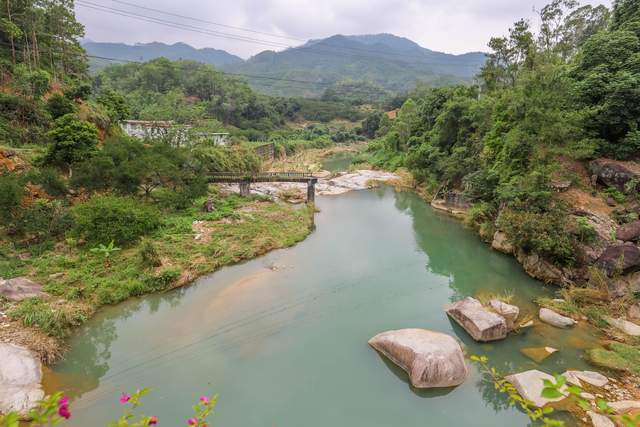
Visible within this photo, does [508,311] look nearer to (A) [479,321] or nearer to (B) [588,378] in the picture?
(A) [479,321]

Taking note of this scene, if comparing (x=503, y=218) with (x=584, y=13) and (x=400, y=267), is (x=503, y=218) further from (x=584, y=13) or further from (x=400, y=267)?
(x=584, y=13)

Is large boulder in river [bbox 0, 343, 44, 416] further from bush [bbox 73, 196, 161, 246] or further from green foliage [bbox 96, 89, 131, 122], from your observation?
green foliage [bbox 96, 89, 131, 122]

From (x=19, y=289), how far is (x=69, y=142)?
26.4 feet

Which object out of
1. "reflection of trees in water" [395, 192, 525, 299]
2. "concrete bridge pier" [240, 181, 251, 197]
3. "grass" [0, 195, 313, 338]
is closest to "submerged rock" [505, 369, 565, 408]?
"reflection of trees in water" [395, 192, 525, 299]

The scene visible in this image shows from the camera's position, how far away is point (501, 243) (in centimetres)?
1599

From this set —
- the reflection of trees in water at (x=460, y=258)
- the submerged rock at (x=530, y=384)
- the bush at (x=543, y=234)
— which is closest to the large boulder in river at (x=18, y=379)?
the submerged rock at (x=530, y=384)

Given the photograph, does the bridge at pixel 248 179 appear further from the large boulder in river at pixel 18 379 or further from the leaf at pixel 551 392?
the leaf at pixel 551 392

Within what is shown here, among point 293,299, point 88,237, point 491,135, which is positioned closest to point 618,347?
point 293,299

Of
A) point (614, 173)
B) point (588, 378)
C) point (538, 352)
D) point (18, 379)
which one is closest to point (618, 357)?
point (588, 378)

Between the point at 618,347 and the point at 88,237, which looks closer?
the point at 618,347

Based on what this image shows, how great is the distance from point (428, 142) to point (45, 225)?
26.9 meters

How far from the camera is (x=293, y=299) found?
12445 millimetres

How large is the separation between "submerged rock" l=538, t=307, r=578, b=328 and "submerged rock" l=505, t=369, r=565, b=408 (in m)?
2.79

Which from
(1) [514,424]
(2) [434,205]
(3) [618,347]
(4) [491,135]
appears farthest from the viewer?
(2) [434,205]
